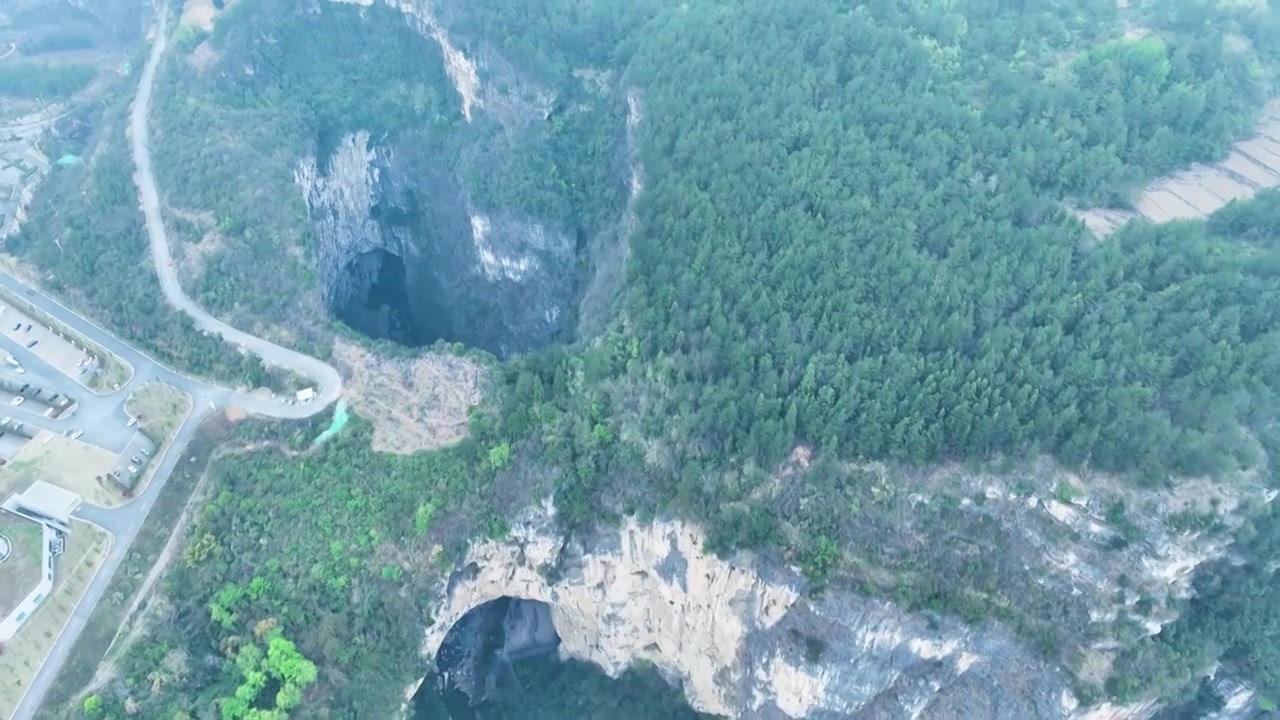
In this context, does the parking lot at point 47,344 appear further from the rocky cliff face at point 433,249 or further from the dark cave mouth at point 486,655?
the dark cave mouth at point 486,655

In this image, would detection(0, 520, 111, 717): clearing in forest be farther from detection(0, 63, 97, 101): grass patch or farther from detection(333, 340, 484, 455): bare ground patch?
detection(0, 63, 97, 101): grass patch

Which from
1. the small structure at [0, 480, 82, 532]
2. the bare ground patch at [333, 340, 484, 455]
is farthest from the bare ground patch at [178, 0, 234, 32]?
the small structure at [0, 480, 82, 532]

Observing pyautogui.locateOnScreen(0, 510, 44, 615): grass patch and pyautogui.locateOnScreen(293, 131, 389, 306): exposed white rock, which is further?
pyautogui.locateOnScreen(293, 131, 389, 306): exposed white rock

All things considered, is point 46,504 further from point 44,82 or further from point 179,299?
point 44,82

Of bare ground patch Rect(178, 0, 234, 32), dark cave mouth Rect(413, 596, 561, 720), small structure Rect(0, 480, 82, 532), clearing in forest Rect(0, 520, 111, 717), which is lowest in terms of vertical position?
dark cave mouth Rect(413, 596, 561, 720)

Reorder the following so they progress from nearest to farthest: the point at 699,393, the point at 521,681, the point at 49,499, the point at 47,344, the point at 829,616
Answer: the point at 829,616 → the point at 699,393 → the point at 49,499 → the point at 521,681 → the point at 47,344

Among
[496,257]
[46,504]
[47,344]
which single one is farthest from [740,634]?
[47,344]
